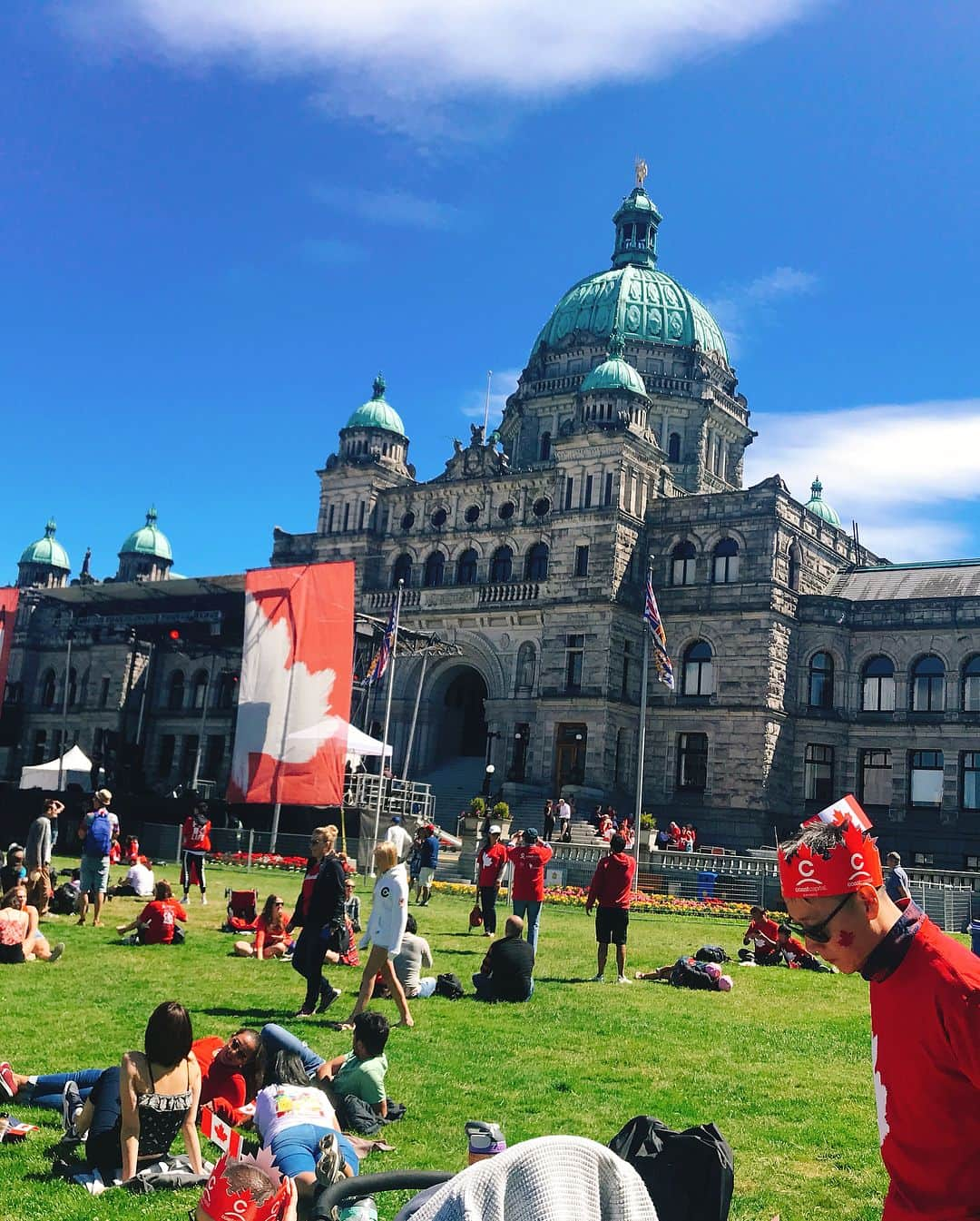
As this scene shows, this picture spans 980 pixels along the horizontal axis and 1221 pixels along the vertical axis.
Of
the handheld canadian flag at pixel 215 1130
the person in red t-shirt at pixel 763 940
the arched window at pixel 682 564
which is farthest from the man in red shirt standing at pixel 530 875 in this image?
the arched window at pixel 682 564

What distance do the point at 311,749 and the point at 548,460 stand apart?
102 feet

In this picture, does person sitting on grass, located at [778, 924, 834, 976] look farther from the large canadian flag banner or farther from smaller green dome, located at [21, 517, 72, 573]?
smaller green dome, located at [21, 517, 72, 573]

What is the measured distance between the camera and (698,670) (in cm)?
4738

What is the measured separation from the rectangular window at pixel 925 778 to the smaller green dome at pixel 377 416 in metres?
28.2

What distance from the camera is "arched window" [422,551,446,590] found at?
53.7m

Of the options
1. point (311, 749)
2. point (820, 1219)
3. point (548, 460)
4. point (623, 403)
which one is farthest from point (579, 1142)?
point (548, 460)

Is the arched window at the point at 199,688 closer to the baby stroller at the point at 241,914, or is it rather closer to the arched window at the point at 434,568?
the arched window at the point at 434,568

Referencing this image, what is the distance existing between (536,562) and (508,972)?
3693 centimetres

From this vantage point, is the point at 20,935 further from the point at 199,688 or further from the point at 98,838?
the point at 199,688

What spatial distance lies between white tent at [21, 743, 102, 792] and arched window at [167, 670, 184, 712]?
1234 centimetres

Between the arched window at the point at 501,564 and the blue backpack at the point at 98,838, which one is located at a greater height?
the arched window at the point at 501,564

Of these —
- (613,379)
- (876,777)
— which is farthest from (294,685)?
(613,379)

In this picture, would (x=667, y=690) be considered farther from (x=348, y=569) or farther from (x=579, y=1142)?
(x=579, y=1142)

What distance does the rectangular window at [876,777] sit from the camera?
45844mm
